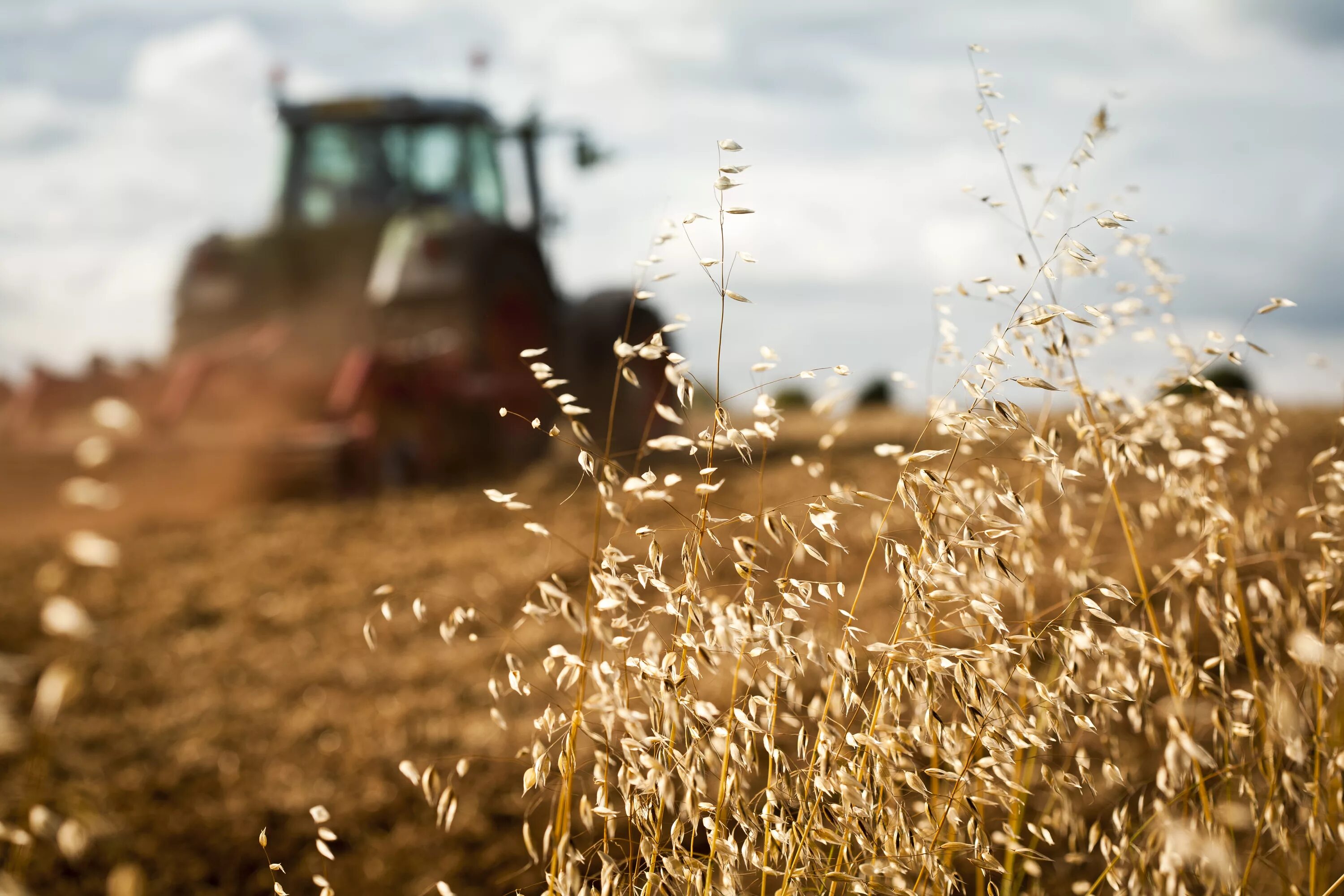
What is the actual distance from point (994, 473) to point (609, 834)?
76 centimetres

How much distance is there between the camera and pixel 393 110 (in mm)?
8219

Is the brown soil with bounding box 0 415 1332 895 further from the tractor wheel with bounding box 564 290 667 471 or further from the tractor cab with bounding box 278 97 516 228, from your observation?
the tractor cab with bounding box 278 97 516 228

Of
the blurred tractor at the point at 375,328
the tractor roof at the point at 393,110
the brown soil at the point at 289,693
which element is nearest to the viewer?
the brown soil at the point at 289,693

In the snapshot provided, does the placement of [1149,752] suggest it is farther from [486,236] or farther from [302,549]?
[486,236]

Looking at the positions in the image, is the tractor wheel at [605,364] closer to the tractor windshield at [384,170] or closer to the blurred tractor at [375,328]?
the blurred tractor at [375,328]

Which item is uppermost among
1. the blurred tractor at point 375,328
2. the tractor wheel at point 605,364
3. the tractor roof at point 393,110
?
the tractor roof at point 393,110

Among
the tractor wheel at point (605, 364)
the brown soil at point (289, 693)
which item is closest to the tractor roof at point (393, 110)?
the tractor wheel at point (605, 364)

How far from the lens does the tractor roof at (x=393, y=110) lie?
8.20 meters

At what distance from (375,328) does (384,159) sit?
5.54 ft

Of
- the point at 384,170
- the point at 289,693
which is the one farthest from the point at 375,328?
the point at 289,693

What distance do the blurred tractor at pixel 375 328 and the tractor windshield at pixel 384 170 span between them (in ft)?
0.05

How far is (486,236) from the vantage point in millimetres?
7879

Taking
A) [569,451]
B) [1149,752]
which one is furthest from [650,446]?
[569,451]

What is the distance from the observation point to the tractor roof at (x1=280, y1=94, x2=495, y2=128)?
8.20 m
